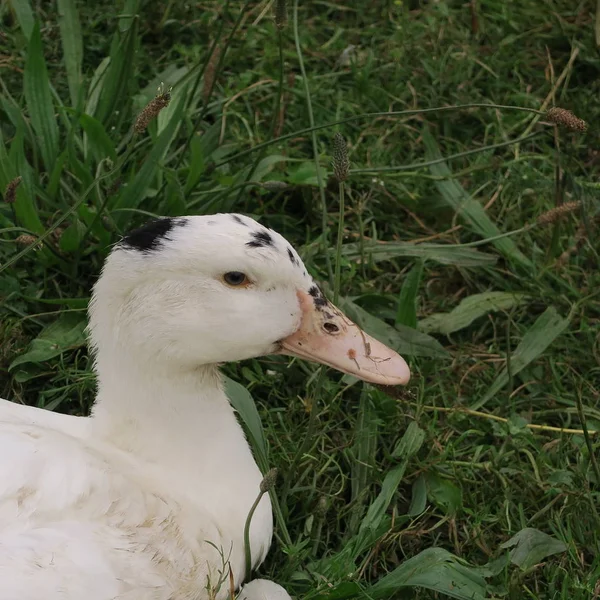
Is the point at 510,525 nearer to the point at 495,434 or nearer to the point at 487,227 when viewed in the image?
Answer: the point at 495,434

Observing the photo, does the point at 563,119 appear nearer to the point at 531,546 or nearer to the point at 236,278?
the point at 236,278

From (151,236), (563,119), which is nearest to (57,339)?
(151,236)

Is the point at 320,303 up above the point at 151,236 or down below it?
below

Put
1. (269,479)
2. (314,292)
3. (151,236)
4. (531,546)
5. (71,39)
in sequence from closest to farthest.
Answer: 1. (269,479)
2. (151,236)
3. (314,292)
4. (531,546)
5. (71,39)

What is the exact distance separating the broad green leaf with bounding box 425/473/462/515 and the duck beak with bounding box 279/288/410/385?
0.54 metres

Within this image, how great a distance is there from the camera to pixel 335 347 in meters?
2.28

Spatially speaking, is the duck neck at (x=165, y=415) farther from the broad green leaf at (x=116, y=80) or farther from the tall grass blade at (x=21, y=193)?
the broad green leaf at (x=116, y=80)

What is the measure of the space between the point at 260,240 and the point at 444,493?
3.22 ft

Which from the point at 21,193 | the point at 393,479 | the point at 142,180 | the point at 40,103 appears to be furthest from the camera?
the point at 40,103

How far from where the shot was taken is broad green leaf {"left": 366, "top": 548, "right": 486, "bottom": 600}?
2387mm

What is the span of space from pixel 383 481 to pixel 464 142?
1.68 meters

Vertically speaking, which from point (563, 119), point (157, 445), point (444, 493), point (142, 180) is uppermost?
point (563, 119)

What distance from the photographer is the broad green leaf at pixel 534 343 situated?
3.04 m

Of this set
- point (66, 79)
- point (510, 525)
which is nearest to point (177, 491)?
point (510, 525)
